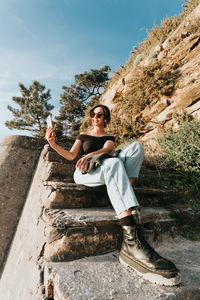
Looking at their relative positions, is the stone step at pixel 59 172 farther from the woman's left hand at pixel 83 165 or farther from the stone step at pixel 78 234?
the stone step at pixel 78 234

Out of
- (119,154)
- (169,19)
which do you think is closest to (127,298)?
(119,154)

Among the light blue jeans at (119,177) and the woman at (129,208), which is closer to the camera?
the woman at (129,208)

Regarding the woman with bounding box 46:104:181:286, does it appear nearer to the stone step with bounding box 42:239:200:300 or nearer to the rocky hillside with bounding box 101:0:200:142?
the stone step with bounding box 42:239:200:300

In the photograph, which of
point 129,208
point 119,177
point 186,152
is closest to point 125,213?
point 129,208

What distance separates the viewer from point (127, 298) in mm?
938

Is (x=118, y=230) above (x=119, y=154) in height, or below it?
below

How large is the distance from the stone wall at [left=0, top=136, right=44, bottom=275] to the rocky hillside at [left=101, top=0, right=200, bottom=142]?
8.41 feet

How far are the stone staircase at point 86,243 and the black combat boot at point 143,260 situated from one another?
0.04 m

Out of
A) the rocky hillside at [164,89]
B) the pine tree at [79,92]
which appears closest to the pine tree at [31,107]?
the pine tree at [79,92]

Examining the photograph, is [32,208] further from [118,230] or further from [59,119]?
[59,119]

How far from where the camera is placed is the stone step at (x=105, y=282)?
94cm

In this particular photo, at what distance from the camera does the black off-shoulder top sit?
209cm

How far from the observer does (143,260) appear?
3.75ft

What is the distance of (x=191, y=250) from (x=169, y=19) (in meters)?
8.08
